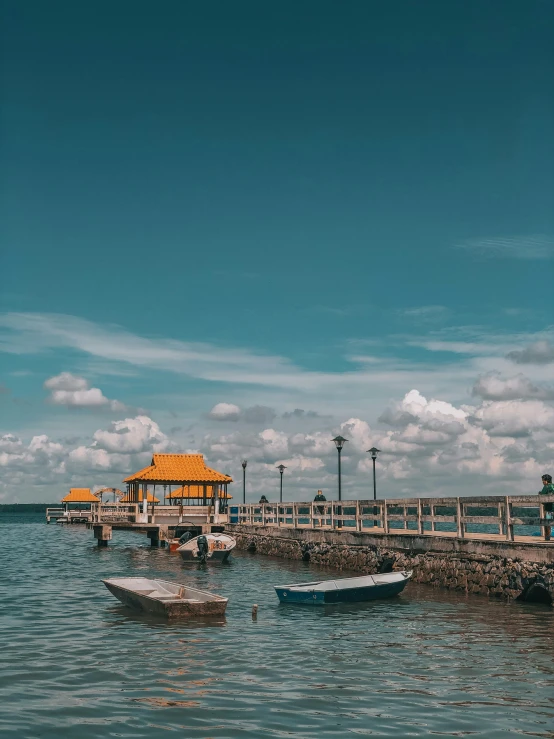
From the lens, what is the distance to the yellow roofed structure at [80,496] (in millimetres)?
99250

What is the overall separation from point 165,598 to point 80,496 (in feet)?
285

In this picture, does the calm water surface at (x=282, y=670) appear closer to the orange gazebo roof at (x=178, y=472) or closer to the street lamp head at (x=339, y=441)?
the street lamp head at (x=339, y=441)

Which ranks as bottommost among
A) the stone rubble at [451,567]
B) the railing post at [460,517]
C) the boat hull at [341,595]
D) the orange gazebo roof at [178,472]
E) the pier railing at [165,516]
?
the boat hull at [341,595]

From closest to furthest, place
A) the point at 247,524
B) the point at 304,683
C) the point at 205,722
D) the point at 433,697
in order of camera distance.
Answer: the point at 205,722, the point at 433,697, the point at 304,683, the point at 247,524

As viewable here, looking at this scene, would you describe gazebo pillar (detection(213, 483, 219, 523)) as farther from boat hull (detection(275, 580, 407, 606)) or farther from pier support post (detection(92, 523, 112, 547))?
boat hull (detection(275, 580, 407, 606))

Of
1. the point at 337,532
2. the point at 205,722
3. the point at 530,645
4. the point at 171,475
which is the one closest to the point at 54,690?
the point at 205,722

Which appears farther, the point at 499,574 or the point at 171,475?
the point at 171,475

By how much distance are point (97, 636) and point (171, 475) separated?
1283 inches

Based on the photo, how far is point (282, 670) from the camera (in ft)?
44.0

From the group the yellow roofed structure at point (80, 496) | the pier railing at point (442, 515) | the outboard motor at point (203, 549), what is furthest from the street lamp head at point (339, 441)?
the yellow roofed structure at point (80, 496)

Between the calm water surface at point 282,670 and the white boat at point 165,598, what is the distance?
1.37 ft

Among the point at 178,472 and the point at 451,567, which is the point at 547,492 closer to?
the point at 451,567

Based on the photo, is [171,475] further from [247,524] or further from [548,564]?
[548,564]

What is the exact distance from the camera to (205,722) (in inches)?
407
